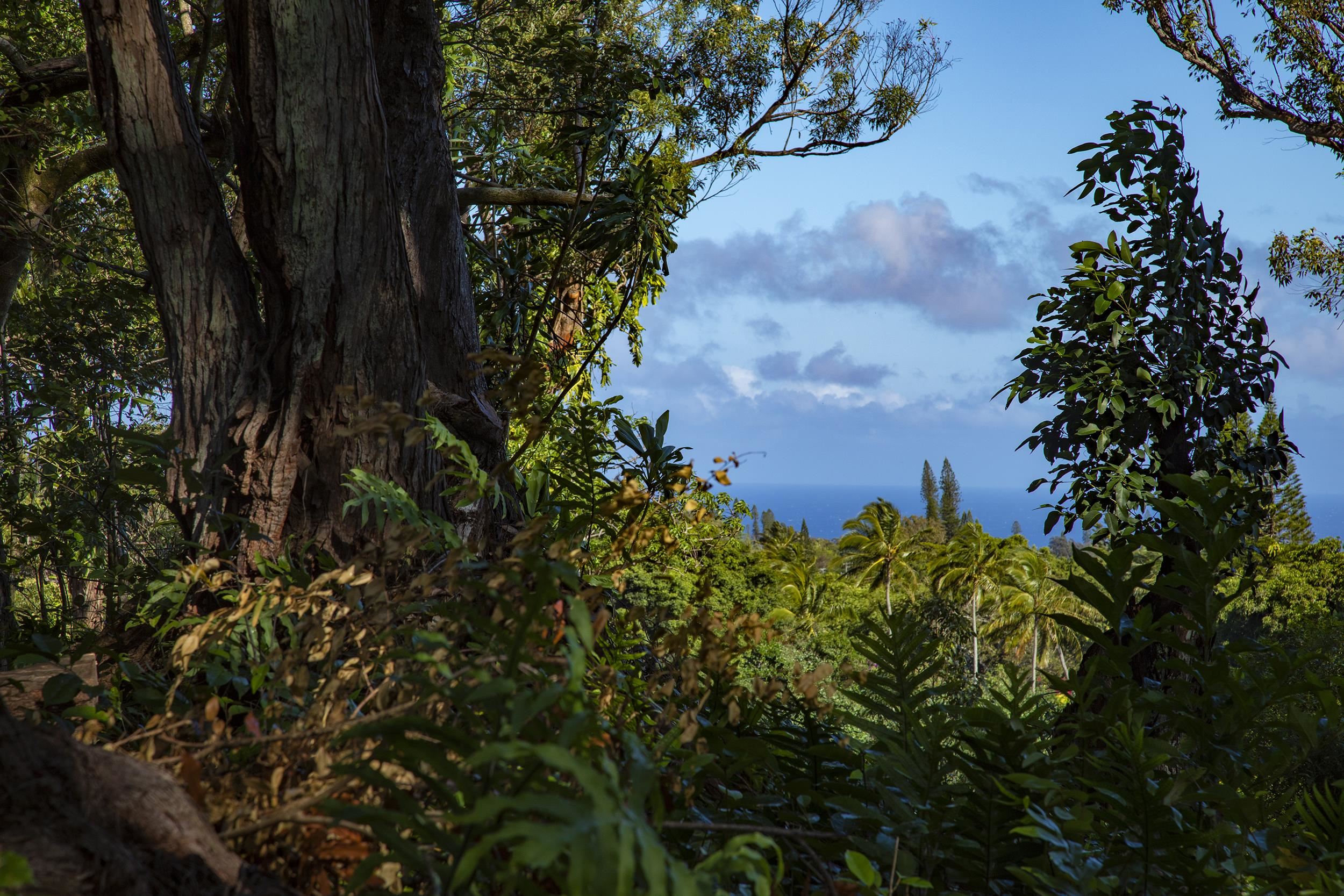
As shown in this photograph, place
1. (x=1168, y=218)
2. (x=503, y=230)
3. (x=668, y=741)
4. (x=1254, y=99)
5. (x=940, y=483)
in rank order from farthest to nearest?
(x=940, y=483) < (x=1254, y=99) < (x=503, y=230) < (x=1168, y=218) < (x=668, y=741)

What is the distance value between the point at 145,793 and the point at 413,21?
10.5 ft

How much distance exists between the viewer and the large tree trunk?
8.15 ft

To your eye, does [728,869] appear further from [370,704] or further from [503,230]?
[503,230]

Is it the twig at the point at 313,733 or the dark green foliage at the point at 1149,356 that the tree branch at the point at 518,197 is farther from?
the twig at the point at 313,733

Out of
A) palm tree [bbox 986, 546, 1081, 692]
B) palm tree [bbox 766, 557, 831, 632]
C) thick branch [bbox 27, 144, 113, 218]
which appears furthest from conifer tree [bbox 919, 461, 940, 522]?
thick branch [bbox 27, 144, 113, 218]

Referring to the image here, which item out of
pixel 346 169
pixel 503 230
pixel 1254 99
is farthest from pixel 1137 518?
pixel 1254 99

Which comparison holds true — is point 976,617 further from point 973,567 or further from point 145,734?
point 145,734

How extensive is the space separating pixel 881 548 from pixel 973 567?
130 inches

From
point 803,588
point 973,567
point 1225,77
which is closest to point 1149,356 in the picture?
point 1225,77

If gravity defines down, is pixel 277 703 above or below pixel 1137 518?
below

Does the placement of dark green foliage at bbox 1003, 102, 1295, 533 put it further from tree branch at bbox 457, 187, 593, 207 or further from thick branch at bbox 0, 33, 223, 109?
thick branch at bbox 0, 33, 223, 109

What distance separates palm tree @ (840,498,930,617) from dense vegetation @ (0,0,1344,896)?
88.2ft

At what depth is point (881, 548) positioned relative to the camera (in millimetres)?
33312

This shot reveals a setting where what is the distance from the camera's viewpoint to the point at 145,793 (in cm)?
73
